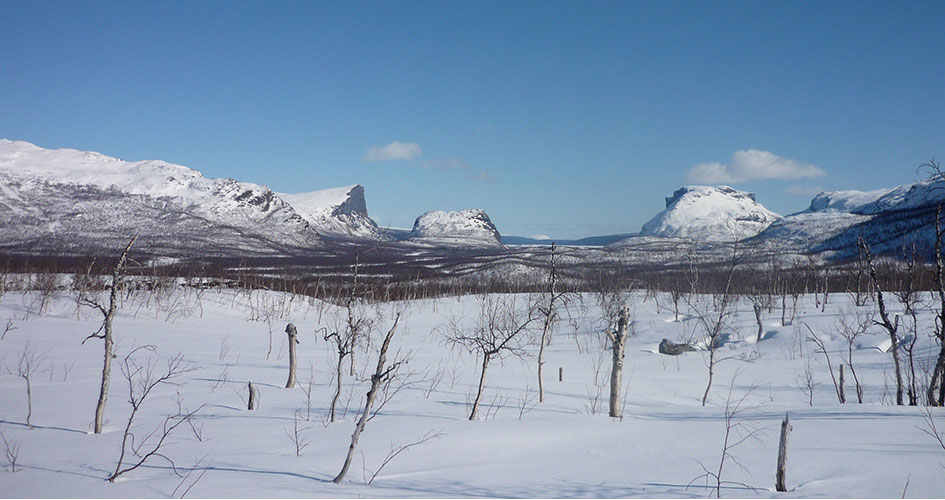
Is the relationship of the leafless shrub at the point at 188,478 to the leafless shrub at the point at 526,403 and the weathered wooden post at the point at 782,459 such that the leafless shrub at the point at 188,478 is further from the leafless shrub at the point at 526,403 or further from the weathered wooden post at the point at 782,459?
the leafless shrub at the point at 526,403

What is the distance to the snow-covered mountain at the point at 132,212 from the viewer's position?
111m

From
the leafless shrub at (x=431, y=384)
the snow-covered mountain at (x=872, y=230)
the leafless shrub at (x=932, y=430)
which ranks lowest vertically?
the leafless shrub at (x=431, y=384)

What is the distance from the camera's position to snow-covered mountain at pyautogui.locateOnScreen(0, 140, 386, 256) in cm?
11112

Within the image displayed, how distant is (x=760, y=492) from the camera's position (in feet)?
19.8

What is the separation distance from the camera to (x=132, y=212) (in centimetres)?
13875

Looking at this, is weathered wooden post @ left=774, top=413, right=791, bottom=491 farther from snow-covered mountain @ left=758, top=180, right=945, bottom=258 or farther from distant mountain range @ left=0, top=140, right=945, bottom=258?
snow-covered mountain @ left=758, top=180, right=945, bottom=258

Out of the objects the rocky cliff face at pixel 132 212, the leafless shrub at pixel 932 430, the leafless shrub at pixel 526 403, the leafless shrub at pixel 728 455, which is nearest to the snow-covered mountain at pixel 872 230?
the leafless shrub at pixel 526 403

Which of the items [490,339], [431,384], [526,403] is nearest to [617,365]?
[526,403]

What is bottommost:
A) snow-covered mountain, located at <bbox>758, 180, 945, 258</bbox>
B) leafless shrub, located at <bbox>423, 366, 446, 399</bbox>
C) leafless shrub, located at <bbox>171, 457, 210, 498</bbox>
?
leafless shrub, located at <bbox>423, 366, 446, 399</bbox>

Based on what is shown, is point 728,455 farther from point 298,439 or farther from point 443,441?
point 298,439

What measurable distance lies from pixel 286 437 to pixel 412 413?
11.3ft

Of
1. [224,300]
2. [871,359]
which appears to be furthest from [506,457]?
[224,300]

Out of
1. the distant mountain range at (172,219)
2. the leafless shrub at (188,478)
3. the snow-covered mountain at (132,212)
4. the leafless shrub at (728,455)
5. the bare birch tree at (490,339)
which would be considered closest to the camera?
the leafless shrub at (188,478)

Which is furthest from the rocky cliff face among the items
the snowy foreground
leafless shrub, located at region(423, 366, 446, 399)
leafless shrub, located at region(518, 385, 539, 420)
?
leafless shrub, located at region(518, 385, 539, 420)
